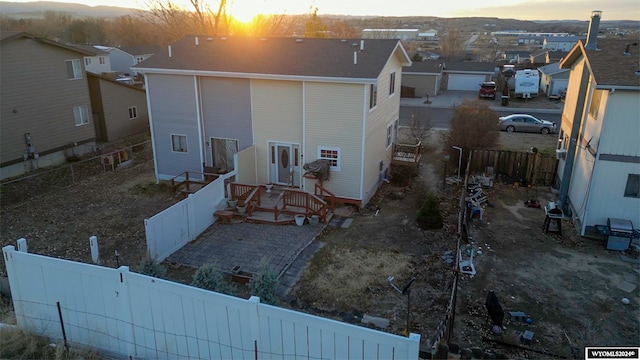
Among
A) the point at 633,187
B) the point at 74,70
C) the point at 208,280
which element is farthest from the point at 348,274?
the point at 74,70

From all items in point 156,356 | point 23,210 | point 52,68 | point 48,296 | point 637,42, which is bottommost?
point 23,210

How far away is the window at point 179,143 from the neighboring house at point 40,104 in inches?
329

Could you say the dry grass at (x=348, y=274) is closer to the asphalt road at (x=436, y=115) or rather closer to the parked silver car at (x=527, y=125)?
the asphalt road at (x=436, y=115)

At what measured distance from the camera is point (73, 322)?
24.6ft

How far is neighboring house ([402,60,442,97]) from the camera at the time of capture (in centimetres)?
4569

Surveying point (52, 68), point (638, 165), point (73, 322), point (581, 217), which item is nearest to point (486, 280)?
point (581, 217)

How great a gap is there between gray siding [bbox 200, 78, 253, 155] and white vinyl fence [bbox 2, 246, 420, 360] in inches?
435

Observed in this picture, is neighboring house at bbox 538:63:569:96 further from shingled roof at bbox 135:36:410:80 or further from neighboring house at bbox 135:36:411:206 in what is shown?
Result: neighboring house at bbox 135:36:411:206

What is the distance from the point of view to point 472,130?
68.6 ft

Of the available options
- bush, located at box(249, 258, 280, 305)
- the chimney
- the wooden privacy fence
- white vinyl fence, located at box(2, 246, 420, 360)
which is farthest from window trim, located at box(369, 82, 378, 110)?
white vinyl fence, located at box(2, 246, 420, 360)

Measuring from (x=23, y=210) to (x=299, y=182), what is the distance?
415 inches

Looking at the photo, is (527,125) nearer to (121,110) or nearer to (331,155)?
(331,155)

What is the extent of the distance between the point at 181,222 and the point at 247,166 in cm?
447

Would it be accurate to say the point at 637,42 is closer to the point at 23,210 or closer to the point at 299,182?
the point at 299,182
